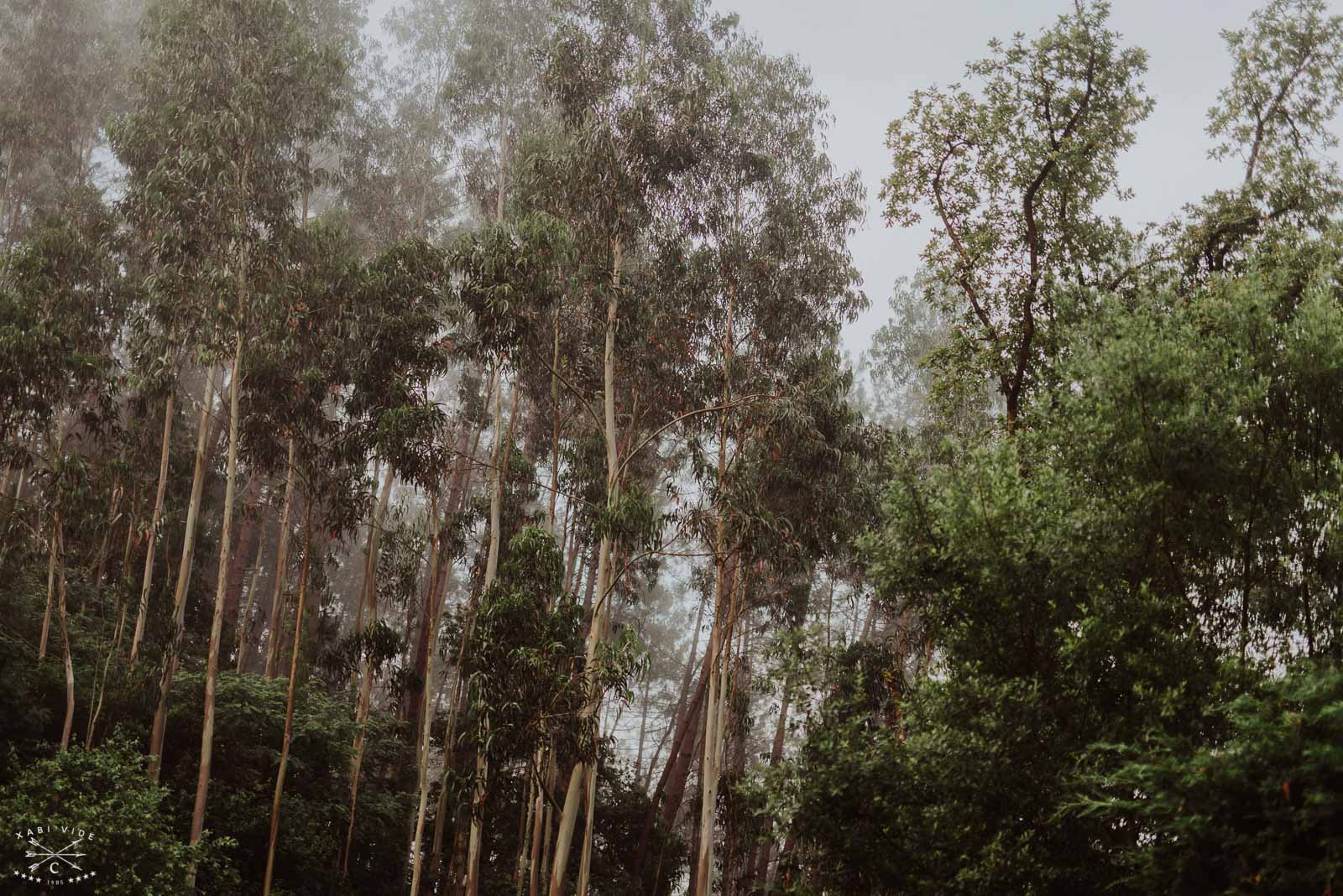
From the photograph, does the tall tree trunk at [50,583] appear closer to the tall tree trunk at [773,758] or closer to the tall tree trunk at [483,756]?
the tall tree trunk at [483,756]

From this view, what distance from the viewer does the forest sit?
7871 mm

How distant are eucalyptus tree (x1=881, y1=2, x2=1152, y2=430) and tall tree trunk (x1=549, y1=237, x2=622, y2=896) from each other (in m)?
3.96

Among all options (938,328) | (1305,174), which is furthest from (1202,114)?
(938,328)

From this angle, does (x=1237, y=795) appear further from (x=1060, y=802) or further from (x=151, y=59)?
(x=151, y=59)

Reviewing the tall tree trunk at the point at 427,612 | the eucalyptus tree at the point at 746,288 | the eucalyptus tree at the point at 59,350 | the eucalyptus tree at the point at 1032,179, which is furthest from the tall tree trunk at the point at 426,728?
the eucalyptus tree at the point at 1032,179

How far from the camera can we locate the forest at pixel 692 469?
25.8 feet

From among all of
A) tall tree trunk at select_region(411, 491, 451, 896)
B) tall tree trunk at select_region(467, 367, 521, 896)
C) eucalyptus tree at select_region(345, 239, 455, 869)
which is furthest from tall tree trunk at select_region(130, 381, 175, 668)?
tall tree trunk at select_region(467, 367, 521, 896)

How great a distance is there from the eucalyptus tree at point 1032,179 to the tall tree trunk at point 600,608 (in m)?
3.96

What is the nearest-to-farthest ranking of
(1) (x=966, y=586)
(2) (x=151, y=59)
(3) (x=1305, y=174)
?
(1) (x=966, y=586)
(3) (x=1305, y=174)
(2) (x=151, y=59)

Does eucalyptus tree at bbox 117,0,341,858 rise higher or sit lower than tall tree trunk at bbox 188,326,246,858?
higher

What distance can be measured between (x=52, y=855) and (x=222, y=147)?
8.64 meters

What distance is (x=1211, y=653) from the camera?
7.80m

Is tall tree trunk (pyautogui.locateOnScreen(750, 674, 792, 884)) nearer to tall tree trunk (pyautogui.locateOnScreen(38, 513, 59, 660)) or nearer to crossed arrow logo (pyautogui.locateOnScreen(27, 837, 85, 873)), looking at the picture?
crossed arrow logo (pyautogui.locateOnScreen(27, 837, 85, 873))

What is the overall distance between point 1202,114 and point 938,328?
14039 mm
